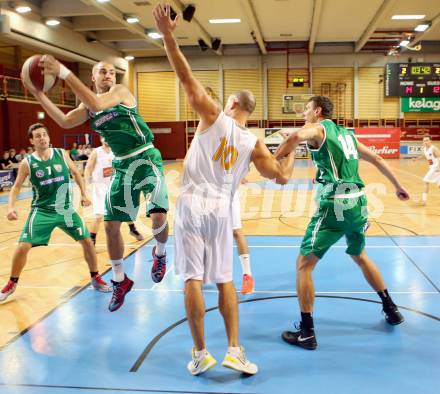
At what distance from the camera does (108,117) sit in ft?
12.7

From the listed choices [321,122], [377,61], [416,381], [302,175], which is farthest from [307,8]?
[416,381]

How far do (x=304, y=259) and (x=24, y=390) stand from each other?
7.17 feet

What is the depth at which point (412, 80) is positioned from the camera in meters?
24.8

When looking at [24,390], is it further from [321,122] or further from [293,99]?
[293,99]

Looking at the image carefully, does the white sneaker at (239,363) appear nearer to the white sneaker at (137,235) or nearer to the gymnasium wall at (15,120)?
the white sneaker at (137,235)

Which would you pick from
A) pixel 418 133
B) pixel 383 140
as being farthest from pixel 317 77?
pixel 418 133

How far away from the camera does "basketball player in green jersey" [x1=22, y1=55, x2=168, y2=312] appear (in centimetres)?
387

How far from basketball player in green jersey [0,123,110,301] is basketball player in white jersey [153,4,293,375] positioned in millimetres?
2118

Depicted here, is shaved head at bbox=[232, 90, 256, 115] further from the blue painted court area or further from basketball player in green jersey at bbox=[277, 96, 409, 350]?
the blue painted court area

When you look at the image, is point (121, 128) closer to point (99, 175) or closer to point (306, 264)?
point (306, 264)

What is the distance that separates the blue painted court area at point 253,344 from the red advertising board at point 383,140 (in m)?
21.1

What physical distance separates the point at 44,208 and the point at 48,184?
0.84 feet

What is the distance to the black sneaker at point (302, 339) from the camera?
3.55 meters

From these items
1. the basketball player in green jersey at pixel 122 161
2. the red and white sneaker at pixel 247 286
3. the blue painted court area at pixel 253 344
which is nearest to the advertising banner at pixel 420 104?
the blue painted court area at pixel 253 344
